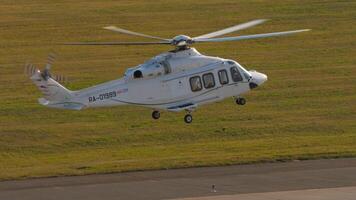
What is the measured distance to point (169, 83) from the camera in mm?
47312

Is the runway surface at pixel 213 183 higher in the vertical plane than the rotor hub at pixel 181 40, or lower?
lower

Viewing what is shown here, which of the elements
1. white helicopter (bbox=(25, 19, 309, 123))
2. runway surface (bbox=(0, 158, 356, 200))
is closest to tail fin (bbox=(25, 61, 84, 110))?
white helicopter (bbox=(25, 19, 309, 123))

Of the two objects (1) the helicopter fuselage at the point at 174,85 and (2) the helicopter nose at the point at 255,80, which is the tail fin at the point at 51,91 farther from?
(2) the helicopter nose at the point at 255,80

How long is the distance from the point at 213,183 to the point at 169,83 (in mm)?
5004

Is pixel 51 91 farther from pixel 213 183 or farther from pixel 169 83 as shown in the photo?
pixel 213 183

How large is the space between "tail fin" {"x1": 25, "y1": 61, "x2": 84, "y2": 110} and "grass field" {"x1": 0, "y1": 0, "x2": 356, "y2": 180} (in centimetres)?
698

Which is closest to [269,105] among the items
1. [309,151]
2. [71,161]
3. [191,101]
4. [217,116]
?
[217,116]

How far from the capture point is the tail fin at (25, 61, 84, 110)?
45156mm

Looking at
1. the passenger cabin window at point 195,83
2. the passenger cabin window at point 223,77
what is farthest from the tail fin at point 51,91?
the passenger cabin window at point 223,77

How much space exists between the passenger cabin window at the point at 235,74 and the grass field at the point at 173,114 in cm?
620

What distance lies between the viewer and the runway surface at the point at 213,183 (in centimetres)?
4719

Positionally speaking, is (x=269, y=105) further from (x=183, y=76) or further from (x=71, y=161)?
(x=183, y=76)

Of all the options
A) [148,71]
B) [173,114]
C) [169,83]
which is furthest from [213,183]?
[173,114]

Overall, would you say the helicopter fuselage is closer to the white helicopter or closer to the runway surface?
the white helicopter
